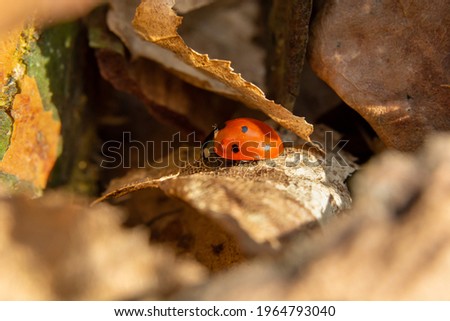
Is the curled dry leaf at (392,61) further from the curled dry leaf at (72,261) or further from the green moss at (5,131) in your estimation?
the green moss at (5,131)

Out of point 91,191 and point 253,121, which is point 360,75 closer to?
point 253,121

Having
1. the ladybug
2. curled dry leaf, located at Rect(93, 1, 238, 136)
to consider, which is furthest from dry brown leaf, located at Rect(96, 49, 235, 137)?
the ladybug

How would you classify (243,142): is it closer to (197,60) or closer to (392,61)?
(197,60)

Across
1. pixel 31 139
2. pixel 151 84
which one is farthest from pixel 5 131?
pixel 151 84

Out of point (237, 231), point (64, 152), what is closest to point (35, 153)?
point (64, 152)

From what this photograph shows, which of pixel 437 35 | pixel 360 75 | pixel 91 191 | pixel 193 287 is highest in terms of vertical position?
pixel 437 35
